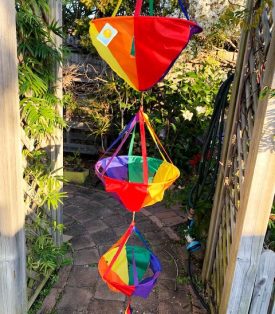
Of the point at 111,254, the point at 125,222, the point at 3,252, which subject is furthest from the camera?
the point at 125,222

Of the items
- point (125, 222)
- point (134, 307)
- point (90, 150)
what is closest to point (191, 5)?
point (90, 150)

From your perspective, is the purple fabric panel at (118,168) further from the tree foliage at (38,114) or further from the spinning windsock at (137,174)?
the tree foliage at (38,114)

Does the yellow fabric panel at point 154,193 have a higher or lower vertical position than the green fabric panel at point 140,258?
higher

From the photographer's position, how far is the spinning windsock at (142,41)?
1217 millimetres

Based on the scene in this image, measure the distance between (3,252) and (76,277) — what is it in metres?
0.98

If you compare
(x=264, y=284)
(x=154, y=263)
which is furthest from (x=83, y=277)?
(x=264, y=284)

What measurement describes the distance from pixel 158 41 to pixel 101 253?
208cm

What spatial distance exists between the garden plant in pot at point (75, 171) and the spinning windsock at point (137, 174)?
264 centimetres

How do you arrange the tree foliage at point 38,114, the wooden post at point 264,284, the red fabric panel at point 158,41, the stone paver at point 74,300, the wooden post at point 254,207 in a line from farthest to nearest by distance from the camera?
the stone paver at point 74,300
the tree foliage at point 38,114
the wooden post at point 264,284
the wooden post at point 254,207
the red fabric panel at point 158,41

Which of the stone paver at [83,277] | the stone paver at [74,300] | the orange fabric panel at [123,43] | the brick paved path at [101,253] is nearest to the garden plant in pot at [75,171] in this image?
the brick paved path at [101,253]

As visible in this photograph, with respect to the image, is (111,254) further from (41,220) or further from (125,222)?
(125,222)

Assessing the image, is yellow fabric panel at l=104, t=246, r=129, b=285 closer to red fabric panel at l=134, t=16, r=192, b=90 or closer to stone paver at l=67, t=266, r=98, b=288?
stone paver at l=67, t=266, r=98, b=288

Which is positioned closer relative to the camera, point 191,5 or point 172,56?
point 172,56

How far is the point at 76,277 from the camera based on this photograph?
247 centimetres
